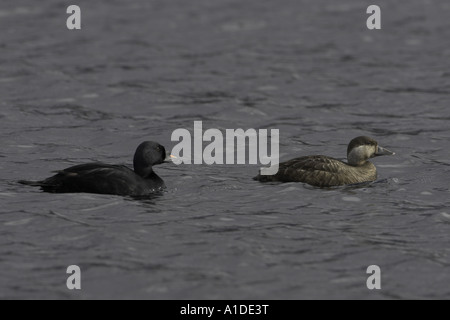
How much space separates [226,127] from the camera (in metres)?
21.2

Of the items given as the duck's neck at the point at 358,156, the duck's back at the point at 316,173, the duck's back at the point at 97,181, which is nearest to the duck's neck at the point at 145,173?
the duck's back at the point at 97,181

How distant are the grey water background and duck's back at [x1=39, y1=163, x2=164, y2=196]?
19 centimetres

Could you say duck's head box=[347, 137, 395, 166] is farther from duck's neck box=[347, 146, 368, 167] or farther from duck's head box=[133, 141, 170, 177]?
duck's head box=[133, 141, 170, 177]

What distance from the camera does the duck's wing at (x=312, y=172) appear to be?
16.5 meters

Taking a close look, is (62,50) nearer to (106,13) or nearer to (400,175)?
(106,13)

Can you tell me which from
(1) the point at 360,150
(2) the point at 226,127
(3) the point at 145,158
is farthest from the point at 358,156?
(2) the point at 226,127

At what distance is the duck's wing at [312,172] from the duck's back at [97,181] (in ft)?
7.39

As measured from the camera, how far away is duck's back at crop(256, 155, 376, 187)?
54.2ft

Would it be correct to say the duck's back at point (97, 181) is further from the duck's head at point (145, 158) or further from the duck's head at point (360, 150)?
the duck's head at point (360, 150)

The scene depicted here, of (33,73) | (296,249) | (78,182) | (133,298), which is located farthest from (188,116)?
(133,298)

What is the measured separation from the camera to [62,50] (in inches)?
1059

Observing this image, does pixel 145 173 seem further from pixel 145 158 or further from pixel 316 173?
pixel 316 173

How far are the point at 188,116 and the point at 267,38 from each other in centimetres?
711

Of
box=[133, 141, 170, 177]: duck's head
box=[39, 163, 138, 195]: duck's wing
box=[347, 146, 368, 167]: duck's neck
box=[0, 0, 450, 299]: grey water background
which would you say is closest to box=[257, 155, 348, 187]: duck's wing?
box=[0, 0, 450, 299]: grey water background
